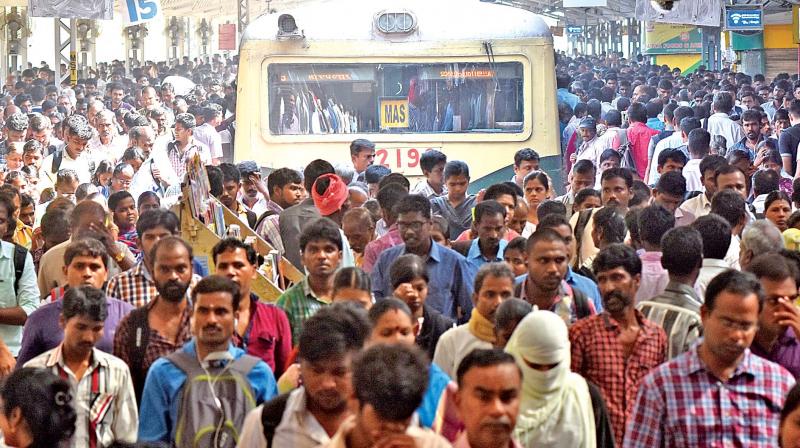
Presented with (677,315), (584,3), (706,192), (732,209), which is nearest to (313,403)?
(677,315)

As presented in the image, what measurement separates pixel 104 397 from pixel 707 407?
2.16m

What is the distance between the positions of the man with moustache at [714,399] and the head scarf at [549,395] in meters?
0.16

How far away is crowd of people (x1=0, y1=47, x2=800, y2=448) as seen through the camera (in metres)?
5.08

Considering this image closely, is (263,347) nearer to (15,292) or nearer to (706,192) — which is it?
(15,292)

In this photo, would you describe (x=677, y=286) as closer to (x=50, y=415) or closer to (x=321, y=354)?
(x=321, y=354)

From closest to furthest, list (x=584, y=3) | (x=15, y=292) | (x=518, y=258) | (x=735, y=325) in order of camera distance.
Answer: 1. (x=735, y=325)
2. (x=518, y=258)
3. (x=15, y=292)
4. (x=584, y=3)

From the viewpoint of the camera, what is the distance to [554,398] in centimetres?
541

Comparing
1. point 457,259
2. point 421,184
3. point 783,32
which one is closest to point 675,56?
point 783,32

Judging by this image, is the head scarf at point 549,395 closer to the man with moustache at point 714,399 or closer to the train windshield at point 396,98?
the man with moustache at point 714,399

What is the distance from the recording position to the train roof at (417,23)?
14.6 meters

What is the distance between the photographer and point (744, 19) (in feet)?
103

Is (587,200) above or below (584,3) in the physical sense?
below

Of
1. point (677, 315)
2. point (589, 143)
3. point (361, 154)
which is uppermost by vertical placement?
point (589, 143)

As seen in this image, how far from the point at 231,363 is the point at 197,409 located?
21 centimetres
